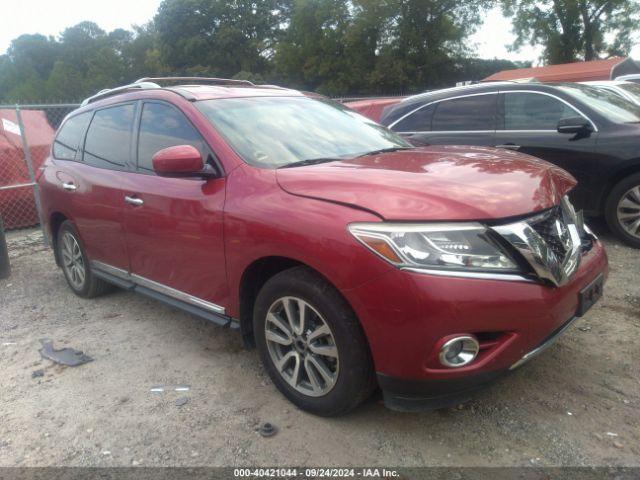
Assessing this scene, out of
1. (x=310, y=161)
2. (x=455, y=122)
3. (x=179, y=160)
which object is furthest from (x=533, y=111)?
(x=179, y=160)

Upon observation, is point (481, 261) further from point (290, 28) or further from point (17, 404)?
point (290, 28)

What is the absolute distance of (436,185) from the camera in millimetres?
2551

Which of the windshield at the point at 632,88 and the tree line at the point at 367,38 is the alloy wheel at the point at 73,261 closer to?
the windshield at the point at 632,88

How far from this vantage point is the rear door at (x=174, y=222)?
3168 millimetres

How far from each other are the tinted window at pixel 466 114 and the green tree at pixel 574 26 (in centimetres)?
3635

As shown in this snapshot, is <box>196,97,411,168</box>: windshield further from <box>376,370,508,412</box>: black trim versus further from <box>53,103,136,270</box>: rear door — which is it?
<box>376,370,508,412</box>: black trim

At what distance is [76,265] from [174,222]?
216cm

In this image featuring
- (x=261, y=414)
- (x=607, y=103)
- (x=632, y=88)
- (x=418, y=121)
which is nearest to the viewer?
(x=261, y=414)

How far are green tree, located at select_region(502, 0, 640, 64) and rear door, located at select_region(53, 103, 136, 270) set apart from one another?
3993cm

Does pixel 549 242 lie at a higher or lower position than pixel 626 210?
higher

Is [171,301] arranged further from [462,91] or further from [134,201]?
[462,91]

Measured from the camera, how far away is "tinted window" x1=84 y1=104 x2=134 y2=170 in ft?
13.2

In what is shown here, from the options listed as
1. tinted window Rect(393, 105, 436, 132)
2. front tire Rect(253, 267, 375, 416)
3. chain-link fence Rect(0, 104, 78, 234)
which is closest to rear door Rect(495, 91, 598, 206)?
tinted window Rect(393, 105, 436, 132)

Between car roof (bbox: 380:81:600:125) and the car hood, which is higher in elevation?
car roof (bbox: 380:81:600:125)
